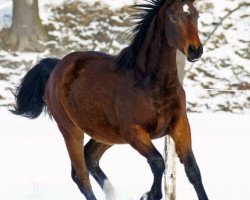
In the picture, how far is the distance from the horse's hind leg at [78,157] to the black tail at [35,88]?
0.65m

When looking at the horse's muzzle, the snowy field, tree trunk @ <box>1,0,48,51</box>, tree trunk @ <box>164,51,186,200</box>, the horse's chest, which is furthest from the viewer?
tree trunk @ <box>1,0,48,51</box>

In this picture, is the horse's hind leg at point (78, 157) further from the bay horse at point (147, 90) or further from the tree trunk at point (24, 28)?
the tree trunk at point (24, 28)

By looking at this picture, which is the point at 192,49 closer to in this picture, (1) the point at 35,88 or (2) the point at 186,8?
(2) the point at 186,8

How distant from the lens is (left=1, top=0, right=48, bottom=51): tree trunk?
50.3ft

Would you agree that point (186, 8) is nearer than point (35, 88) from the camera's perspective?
Yes

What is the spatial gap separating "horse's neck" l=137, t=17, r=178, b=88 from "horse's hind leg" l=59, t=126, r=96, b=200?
56.6 inches

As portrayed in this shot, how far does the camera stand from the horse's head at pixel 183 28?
14.5 feet

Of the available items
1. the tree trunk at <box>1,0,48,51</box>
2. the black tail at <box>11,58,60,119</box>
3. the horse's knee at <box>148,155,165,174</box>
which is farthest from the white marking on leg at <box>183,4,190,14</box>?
the tree trunk at <box>1,0,48,51</box>

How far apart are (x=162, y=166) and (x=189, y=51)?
1.01 m

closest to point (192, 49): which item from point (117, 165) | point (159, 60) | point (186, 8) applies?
point (186, 8)

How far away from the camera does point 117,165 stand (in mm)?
9250

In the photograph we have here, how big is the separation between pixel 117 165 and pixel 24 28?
23.3 ft

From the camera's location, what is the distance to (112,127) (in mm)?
5383

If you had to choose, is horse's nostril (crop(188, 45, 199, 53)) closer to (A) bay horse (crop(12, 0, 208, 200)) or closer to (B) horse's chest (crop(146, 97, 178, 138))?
(A) bay horse (crop(12, 0, 208, 200))
